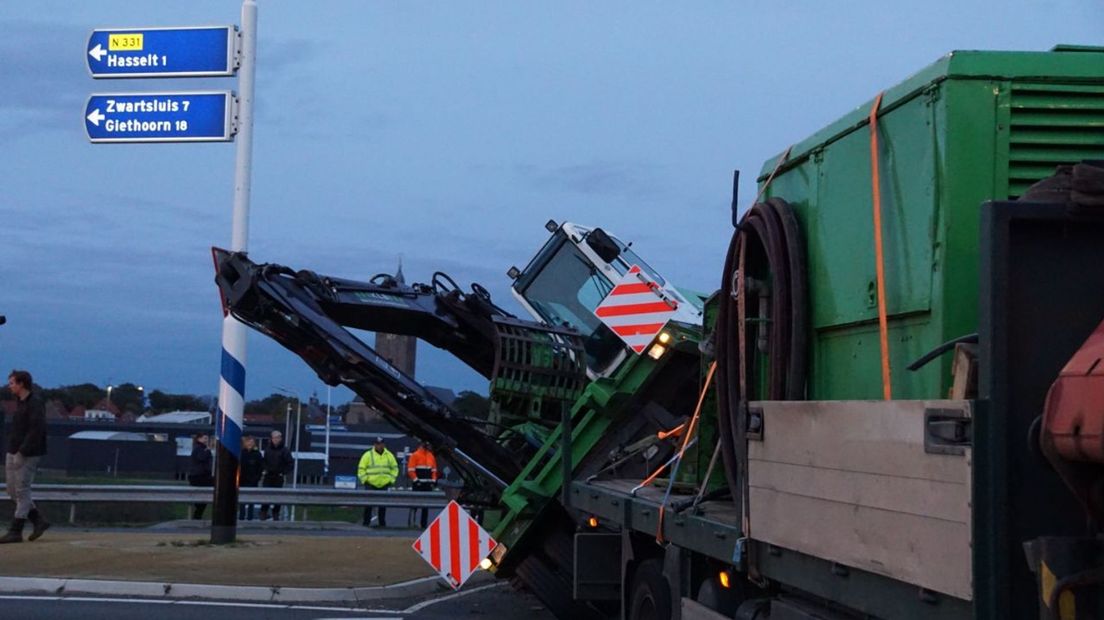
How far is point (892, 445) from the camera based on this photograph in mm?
4500

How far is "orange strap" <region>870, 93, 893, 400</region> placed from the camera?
5.61 metres

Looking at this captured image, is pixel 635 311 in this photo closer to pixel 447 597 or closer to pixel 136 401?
pixel 447 597

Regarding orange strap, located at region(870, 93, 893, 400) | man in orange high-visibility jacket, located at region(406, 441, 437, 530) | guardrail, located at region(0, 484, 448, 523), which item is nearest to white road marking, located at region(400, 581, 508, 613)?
guardrail, located at region(0, 484, 448, 523)

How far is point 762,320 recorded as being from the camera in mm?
6703

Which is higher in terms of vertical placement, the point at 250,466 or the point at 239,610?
the point at 250,466

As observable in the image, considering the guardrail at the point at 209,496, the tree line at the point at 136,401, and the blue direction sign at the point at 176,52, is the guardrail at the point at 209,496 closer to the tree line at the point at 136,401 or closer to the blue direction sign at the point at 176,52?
the blue direction sign at the point at 176,52

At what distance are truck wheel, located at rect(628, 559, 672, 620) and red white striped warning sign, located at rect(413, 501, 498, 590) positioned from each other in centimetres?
279

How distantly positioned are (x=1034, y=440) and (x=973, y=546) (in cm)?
34

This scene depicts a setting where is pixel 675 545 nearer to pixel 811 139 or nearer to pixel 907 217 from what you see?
pixel 811 139

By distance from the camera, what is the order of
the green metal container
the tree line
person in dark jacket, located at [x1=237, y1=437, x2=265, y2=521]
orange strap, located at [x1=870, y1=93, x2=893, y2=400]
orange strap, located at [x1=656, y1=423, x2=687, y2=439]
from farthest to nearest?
the tree line < person in dark jacket, located at [x1=237, y1=437, x2=265, y2=521] < orange strap, located at [x1=656, y1=423, x2=687, y2=439] < orange strap, located at [x1=870, y1=93, x2=893, y2=400] < the green metal container

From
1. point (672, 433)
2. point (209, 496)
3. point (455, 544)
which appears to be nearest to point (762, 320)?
point (672, 433)

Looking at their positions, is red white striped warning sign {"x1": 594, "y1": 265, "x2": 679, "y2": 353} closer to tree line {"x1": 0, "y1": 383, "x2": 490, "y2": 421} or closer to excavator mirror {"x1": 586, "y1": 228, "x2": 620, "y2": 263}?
excavator mirror {"x1": 586, "y1": 228, "x2": 620, "y2": 263}

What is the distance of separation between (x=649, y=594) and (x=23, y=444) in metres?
9.41

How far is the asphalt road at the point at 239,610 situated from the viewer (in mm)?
11219
